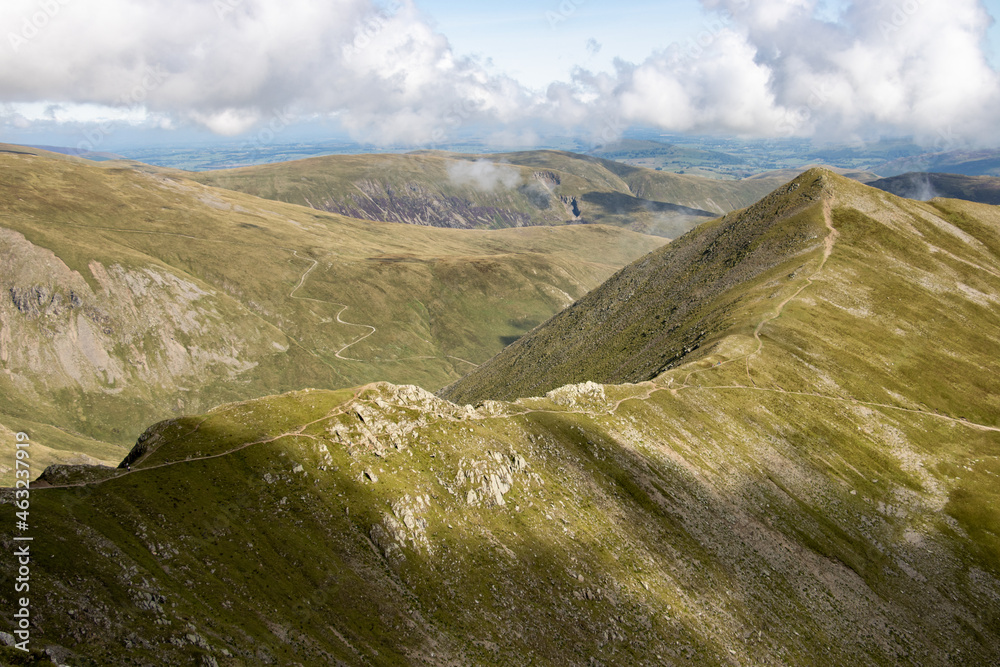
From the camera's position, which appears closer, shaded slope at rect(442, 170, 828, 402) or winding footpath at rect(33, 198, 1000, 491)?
Result: winding footpath at rect(33, 198, 1000, 491)

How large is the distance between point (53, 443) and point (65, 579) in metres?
187

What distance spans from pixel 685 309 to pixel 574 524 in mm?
111472

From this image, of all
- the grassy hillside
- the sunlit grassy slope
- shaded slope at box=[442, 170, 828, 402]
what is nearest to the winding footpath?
the sunlit grassy slope

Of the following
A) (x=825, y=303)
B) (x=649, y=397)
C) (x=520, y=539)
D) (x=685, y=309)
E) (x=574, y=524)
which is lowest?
(x=574, y=524)

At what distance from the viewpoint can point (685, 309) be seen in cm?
16638

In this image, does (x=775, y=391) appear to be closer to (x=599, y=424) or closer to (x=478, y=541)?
(x=599, y=424)

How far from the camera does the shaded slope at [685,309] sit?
14612 cm

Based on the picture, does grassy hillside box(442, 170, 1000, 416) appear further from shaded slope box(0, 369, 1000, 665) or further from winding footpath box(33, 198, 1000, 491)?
shaded slope box(0, 369, 1000, 665)

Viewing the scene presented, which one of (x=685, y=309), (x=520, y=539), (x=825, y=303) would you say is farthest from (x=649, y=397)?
(x=685, y=309)

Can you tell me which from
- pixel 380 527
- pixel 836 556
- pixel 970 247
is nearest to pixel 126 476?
pixel 380 527

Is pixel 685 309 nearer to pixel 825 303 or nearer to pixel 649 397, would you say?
pixel 825 303

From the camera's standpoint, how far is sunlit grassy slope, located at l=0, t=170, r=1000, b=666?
4641 cm

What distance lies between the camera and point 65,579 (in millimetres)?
40250

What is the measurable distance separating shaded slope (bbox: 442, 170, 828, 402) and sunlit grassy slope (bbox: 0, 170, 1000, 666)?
19518 millimetres
